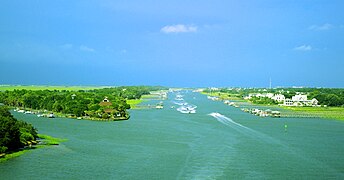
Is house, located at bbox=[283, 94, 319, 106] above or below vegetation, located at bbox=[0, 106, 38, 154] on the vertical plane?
above

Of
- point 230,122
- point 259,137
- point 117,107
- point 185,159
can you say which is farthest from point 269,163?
point 117,107

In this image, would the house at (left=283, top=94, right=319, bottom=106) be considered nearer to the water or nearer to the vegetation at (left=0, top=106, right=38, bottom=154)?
the water

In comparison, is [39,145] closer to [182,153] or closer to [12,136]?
[12,136]

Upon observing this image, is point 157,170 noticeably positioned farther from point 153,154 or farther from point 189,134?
point 189,134

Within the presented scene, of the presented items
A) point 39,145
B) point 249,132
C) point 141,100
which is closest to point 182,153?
point 39,145

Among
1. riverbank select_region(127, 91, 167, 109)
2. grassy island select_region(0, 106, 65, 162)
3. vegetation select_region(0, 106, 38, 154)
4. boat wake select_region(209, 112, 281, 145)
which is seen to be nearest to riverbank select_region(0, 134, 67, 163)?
grassy island select_region(0, 106, 65, 162)

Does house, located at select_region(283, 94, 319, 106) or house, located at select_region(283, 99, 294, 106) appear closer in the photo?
house, located at select_region(283, 94, 319, 106)

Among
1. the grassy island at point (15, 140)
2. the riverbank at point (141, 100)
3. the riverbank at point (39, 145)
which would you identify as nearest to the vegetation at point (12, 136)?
the grassy island at point (15, 140)
